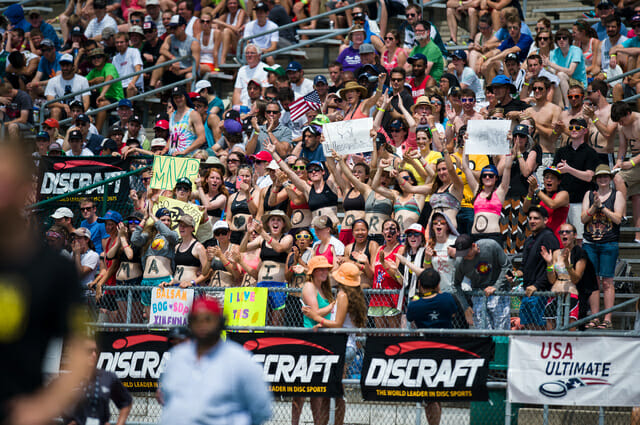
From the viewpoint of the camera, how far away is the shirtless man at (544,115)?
519 inches

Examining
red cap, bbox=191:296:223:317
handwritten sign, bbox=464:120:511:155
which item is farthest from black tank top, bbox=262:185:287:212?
red cap, bbox=191:296:223:317

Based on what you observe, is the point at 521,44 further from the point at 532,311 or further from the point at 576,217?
the point at 532,311

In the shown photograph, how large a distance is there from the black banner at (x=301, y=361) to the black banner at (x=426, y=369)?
12.1 inches

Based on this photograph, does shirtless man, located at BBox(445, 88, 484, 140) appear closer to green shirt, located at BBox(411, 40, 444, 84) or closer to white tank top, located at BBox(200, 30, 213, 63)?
green shirt, located at BBox(411, 40, 444, 84)

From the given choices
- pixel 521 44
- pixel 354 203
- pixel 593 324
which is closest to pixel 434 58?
pixel 521 44


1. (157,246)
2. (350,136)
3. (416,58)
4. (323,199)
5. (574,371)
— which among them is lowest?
(574,371)

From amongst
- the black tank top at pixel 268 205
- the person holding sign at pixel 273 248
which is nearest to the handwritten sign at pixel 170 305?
the person holding sign at pixel 273 248

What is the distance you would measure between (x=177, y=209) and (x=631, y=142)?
6107 mm

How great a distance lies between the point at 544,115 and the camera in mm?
13242

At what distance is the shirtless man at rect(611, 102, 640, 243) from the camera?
12586mm

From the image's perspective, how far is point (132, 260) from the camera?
12.8 metres

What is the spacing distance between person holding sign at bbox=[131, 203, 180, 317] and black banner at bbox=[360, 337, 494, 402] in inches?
138

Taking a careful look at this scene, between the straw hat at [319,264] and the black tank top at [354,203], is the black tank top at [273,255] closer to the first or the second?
the black tank top at [354,203]

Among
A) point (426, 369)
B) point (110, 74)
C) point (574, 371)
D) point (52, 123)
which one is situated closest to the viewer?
point (574, 371)
